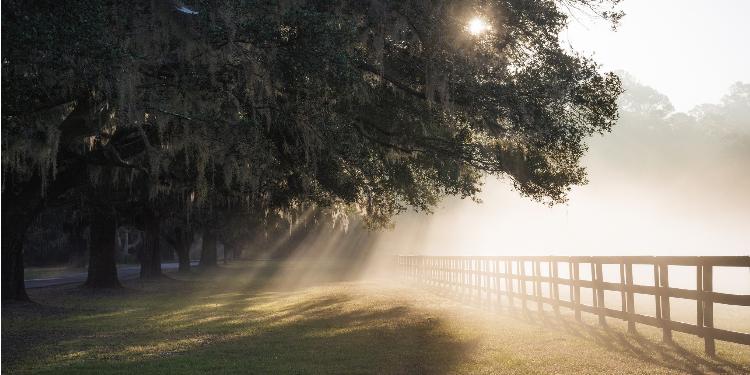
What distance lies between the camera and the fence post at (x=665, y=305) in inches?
462

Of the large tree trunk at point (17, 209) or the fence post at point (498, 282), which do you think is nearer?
the large tree trunk at point (17, 209)

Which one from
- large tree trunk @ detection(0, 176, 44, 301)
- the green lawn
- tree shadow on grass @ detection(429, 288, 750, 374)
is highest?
large tree trunk @ detection(0, 176, 44, 301)

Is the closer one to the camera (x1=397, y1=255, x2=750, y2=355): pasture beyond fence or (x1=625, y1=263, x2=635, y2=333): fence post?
(x1=397, y1=255, x2=750, y2=355): pasture beyond fence

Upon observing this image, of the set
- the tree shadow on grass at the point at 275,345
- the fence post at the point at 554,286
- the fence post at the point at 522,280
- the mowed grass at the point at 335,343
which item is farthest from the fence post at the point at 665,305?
the fence post at the point at 522,280

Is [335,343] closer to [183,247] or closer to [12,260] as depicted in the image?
[12,260]

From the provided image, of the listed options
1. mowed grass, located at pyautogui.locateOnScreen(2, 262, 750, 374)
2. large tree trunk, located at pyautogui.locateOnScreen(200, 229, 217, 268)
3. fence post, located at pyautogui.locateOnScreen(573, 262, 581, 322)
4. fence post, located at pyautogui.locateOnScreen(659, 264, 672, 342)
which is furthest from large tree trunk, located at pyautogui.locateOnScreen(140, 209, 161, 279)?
fence post, located at pyautogui.locateOnScreen(659, 264, 672, 342)

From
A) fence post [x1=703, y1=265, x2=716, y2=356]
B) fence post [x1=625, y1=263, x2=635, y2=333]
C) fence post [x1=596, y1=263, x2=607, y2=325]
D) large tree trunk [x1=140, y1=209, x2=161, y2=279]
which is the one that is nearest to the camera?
fence post [x1=703, y1=265, x2=716, y2=356]

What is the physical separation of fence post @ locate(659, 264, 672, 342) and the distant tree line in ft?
17.0

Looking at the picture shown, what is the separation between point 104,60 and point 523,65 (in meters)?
8.87

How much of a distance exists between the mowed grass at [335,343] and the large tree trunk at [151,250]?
47.2 feet

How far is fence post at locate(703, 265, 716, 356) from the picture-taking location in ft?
34.4

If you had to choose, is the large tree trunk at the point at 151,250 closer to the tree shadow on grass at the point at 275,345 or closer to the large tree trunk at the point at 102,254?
the large tree trunk at the point at 102,254

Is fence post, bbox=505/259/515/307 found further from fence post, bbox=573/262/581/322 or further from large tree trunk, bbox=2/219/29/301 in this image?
large tree trunk, bbox=2/219/29/301

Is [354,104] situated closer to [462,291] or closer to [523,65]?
[523,65]
